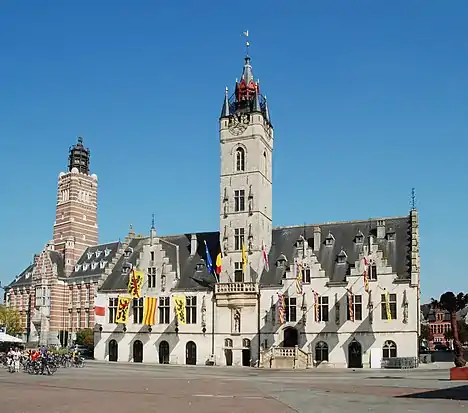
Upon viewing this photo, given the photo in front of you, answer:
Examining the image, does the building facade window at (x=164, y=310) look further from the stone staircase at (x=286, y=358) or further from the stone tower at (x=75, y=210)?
the stone tower at (x=75, y=210)

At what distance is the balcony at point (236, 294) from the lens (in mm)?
66375

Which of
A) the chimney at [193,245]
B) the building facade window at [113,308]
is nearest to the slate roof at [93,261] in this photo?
the building facade window at [113,308]

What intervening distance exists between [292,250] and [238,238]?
18.3 feet

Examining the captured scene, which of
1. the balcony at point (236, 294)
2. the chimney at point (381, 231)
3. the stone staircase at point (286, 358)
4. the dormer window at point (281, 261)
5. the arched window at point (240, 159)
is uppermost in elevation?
the arched window at point (240, 159)

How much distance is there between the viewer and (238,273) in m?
68.3

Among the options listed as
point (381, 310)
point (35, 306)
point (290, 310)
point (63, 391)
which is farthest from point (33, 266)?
point (63, 391)

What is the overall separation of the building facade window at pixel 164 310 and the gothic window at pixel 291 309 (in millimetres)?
12935

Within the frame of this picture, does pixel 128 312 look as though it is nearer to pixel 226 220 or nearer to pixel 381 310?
pixel 226 220

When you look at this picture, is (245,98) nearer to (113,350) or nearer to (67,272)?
(113,350)

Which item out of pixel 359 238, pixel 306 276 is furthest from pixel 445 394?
pixel 359 238

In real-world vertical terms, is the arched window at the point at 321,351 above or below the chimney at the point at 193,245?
below

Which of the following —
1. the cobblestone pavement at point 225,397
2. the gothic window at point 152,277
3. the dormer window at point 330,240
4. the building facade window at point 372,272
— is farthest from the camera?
the gothic window at point 152,277

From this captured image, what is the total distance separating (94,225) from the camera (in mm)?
118375

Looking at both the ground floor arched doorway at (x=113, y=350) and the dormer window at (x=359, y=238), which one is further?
the ground floor arched doorway at (x=113, y=350)
